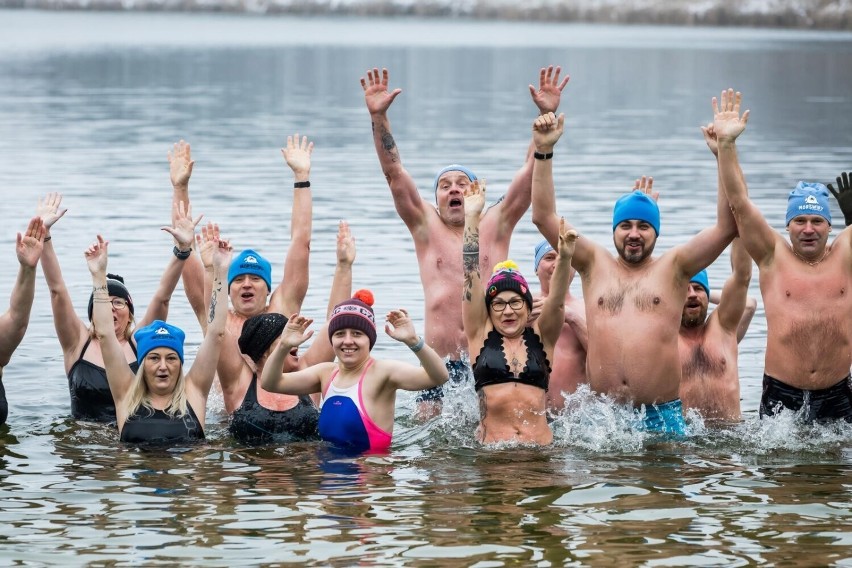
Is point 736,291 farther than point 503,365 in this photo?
Yes

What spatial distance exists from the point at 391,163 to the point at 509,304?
2.55 metres

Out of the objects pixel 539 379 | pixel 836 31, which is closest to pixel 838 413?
pixel 539 379

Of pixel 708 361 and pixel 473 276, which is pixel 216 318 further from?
pixel 708 361

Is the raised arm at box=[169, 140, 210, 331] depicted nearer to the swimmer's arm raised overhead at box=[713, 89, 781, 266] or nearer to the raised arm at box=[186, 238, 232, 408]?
the raised arm at box=[186, 238, 232, 408]

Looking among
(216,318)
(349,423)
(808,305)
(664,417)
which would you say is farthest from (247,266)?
(808,305)

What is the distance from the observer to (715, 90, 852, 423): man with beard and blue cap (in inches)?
469

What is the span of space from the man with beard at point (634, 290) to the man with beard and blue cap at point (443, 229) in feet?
4.92

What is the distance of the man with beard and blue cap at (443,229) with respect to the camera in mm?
13461

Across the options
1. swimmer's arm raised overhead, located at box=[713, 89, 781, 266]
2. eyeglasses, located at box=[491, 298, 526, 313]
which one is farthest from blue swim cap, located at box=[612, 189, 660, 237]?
eyeglasses, located at box=[491, 298, 526, 313]

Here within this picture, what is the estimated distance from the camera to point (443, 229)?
542 inches

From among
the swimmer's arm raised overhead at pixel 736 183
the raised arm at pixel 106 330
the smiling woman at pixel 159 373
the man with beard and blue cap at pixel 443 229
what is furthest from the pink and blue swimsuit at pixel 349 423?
the swimmer's arm raised overhead at pixel 736 183

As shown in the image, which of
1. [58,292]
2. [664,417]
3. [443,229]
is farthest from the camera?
[443,229]

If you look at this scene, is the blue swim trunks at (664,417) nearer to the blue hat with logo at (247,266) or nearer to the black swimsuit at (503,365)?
the black swimsuit at (503,365)

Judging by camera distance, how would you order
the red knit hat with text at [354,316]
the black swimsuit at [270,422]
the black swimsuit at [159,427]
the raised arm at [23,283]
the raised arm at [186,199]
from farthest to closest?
1. the raised arm at [186,199]
2. the black swimsuit at [270,422]
3. the black swimsuit at [159,427]
4. the raised arm at [23,283]
5. the red knit hat with text at [354,316]
